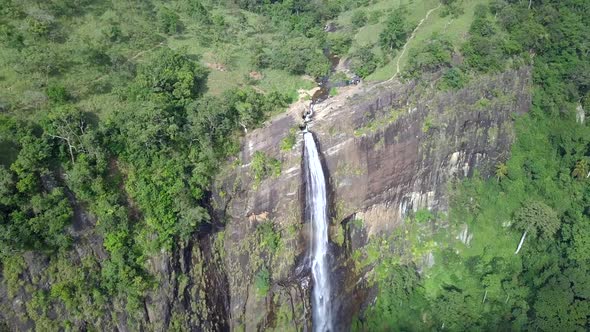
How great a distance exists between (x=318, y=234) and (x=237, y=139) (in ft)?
27.0

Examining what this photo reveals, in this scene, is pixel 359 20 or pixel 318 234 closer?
pixel 318 234

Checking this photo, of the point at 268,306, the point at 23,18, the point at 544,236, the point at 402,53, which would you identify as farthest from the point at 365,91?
the point at 23,18

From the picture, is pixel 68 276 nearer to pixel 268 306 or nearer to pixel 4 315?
pixel 4 315

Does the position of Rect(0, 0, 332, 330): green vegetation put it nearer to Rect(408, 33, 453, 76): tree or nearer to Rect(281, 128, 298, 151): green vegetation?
Rect(281, 128, 298, 151): green vegetation

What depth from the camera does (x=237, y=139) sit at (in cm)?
2642

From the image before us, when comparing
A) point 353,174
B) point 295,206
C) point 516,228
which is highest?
point 353,174

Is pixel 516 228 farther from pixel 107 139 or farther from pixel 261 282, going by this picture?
pixel 107 139

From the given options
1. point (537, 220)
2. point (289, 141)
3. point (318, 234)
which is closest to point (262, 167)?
point (289, 141)

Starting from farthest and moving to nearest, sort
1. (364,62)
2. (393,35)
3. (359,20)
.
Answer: (359,20)
(393,35)
(364,62)

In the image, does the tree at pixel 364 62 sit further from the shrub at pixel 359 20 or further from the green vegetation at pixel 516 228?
→ the shrub at pixel 359 20

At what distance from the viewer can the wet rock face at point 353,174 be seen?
87.2 ft

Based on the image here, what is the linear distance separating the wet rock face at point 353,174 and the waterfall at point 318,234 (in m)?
0.60

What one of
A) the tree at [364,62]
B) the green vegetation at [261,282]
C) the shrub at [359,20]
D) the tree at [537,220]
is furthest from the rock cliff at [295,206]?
the shrub at [359,20]

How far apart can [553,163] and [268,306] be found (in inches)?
1040
